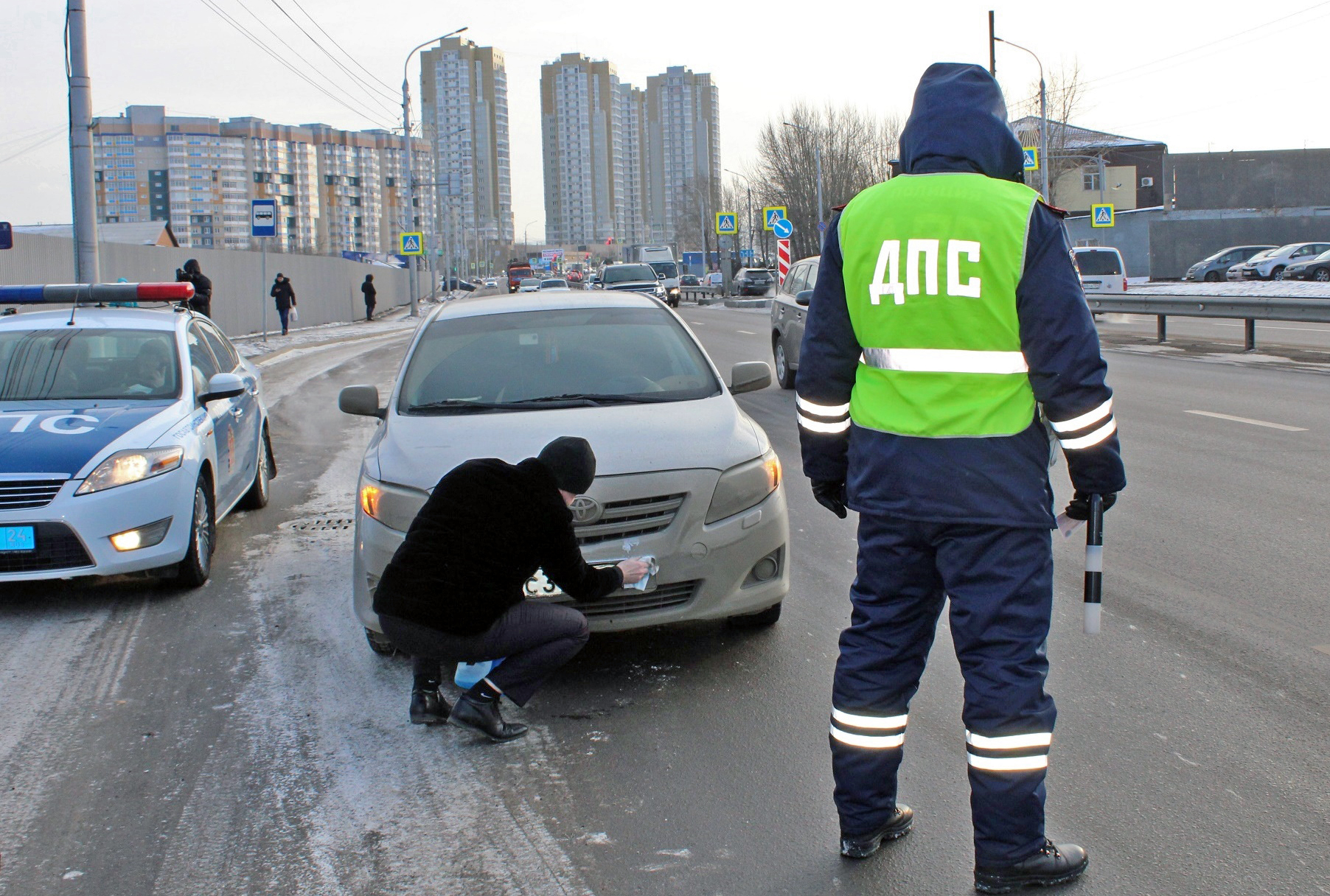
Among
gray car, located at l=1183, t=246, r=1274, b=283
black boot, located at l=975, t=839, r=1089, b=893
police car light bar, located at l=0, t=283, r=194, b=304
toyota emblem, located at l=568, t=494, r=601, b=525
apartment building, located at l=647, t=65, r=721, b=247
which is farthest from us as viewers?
apartment building, located at l=647, t=65, r=721, b=247

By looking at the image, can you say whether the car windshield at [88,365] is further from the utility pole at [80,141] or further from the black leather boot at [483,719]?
the utility pole at [80,141]

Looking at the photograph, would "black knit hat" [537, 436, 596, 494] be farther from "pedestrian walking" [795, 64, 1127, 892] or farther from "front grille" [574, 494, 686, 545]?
"pedestrian walking" [795, 64, 1127, 892]

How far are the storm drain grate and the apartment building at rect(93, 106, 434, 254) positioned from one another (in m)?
118

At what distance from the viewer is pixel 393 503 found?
4.61 metres

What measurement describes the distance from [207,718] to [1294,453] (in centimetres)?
839

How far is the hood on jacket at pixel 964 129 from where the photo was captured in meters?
2.98

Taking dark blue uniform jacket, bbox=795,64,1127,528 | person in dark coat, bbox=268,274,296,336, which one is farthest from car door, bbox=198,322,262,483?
person in dark coat, bbox=268,274,296,336

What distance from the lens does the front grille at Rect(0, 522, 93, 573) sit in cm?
571

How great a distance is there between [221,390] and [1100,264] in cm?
2484

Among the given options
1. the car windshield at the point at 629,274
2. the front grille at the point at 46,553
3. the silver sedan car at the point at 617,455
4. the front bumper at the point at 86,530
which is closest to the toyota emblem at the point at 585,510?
the silver sedan car at the point at 617,455

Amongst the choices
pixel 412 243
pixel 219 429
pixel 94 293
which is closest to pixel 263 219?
pixel 94 293

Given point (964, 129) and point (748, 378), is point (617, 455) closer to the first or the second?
Answer: point (748, 378)

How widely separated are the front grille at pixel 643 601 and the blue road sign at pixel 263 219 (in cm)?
2086

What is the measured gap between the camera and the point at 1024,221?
2826 mm
